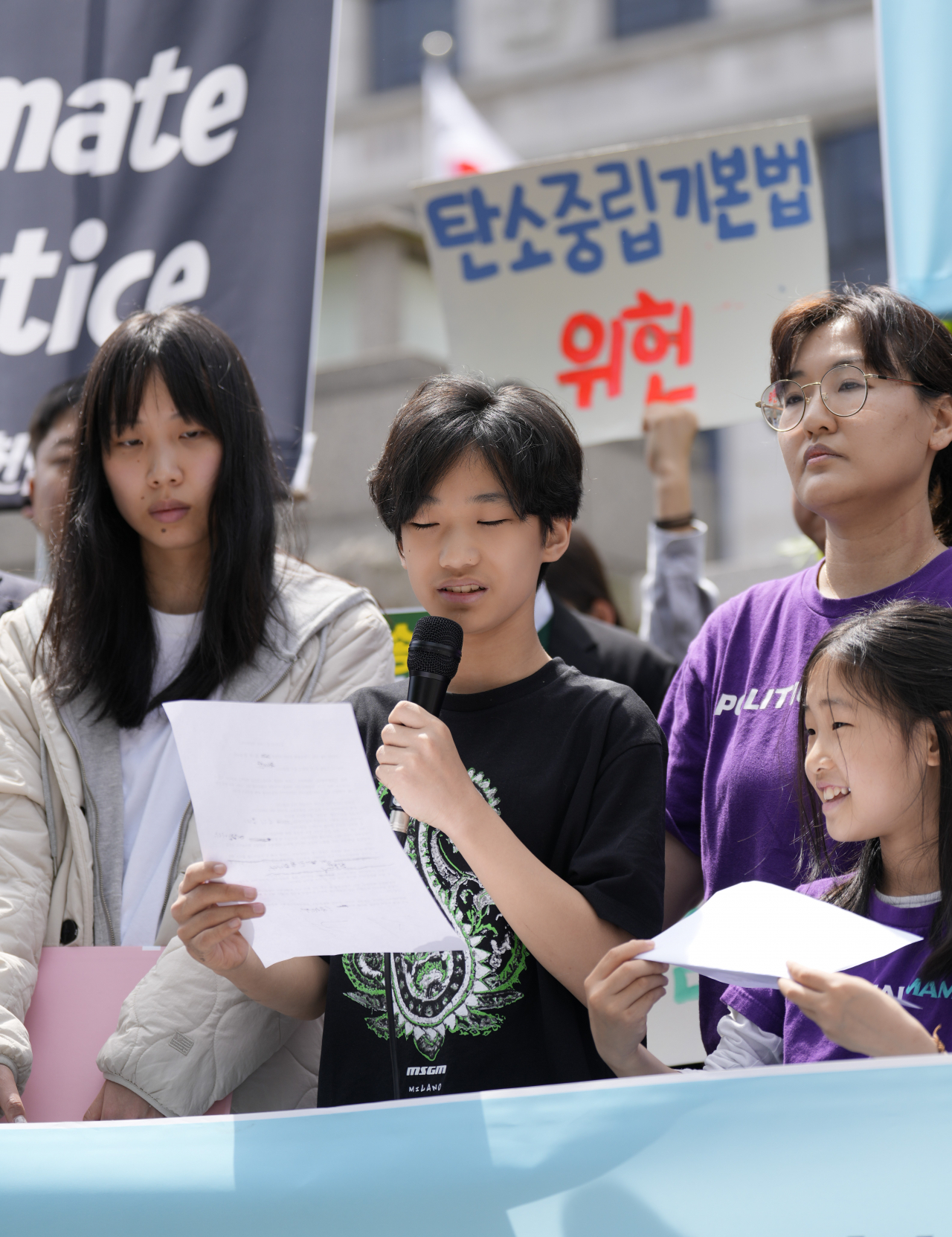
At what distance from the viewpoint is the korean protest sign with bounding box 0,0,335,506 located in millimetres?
3721

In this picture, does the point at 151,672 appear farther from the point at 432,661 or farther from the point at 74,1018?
the point at 432,661

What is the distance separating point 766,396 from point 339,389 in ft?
21.4

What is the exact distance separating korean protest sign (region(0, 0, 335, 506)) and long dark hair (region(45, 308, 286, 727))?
44.0 inches

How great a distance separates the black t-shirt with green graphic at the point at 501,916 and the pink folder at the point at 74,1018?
0.31 meters

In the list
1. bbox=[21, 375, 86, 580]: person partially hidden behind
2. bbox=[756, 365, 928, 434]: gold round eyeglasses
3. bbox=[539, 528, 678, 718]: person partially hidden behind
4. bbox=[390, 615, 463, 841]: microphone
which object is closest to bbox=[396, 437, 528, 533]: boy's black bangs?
bbox=[390, 615, 463, 841]: microphone

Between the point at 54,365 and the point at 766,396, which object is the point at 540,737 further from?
the point at 54,365

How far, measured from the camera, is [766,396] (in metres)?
2.29

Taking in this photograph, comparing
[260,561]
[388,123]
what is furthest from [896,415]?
[388,123]

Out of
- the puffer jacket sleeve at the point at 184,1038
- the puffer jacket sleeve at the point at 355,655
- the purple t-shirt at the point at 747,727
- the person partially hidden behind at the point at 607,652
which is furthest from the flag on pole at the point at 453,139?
the puffer jacket sleeve at the point at 184,1038

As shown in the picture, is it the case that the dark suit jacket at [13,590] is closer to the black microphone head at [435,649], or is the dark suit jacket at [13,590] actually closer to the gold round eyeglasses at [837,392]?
the black microphone head at [435,649]

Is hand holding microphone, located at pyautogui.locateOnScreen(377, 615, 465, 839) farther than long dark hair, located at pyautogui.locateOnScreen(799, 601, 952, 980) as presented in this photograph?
No

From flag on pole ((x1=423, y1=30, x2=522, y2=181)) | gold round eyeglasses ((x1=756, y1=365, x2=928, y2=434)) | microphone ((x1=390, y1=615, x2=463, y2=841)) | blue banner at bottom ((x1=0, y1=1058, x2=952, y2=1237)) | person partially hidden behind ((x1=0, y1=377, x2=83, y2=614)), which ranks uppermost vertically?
flag on pole ((x1=423, y1=30, x2=522, y2=181))

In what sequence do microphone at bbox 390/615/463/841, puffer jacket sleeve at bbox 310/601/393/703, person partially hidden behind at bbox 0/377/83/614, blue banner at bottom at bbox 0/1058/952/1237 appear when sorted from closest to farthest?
blue banner at bottom at bbox 0/1058/952/1237 → microphone at bbox 390/615/463/841 → puffer jacket sleeve at bbox 310/601/393/703 → person partially hidden behind at bbox 0/377/83/614

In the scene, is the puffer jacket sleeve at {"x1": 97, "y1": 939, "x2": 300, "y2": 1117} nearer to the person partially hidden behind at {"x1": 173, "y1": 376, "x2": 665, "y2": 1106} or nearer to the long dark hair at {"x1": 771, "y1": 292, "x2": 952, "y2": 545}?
the person partially hidden behind at {"x1": 173, "y1": 376, "x2": 665, "y2": 1106}
